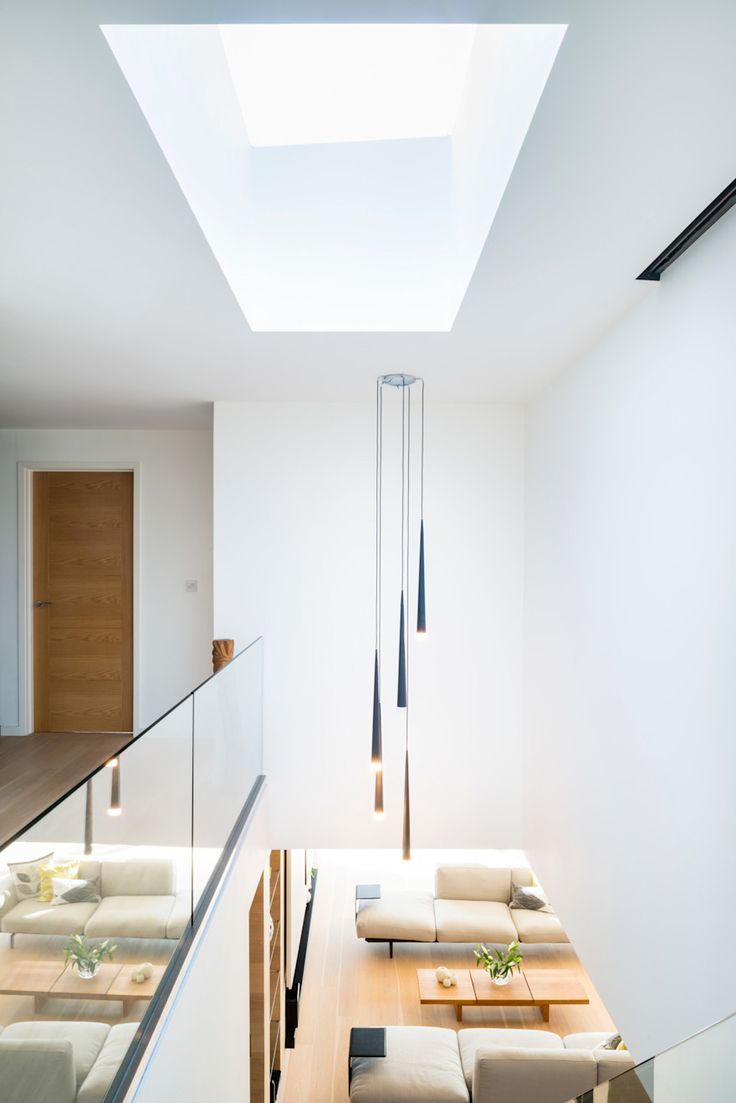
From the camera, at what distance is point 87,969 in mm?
1912

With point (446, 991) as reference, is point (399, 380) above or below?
above

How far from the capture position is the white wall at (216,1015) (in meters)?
2.57

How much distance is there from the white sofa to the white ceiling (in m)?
2.06

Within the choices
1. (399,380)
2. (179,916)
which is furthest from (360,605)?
(179,916)

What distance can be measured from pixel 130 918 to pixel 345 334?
8.83 ft

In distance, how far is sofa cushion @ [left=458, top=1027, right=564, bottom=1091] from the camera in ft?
21.4

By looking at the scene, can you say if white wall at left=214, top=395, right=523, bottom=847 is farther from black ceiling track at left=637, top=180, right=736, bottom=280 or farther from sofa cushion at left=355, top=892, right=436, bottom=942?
sofa cushion at left=355, top=892, right=436, bottom=942

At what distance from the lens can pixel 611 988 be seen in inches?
132

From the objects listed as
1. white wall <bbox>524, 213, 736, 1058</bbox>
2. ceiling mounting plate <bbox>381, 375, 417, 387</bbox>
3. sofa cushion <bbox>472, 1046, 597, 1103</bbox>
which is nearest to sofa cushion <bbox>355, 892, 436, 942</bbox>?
sofa cushion <bbox>472, 1046, 597, 1103</bbox>

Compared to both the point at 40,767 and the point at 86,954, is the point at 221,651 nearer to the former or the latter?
the point at 40,767

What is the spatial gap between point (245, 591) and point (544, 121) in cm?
392

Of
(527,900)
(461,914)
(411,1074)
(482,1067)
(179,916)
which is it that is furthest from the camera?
(527,900)

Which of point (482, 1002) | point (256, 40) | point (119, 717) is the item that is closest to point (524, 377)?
point (256, 40)

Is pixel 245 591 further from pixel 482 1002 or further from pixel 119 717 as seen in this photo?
pixel 482 1002
